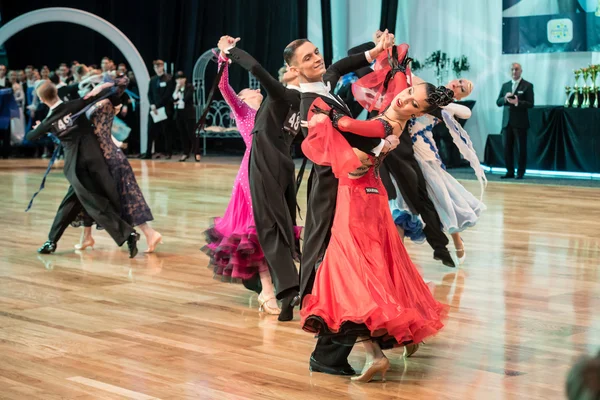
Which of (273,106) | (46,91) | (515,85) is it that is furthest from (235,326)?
(515,85)

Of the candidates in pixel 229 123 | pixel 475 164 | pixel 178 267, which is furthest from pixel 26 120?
pixel 475 164

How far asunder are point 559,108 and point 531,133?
2.10 feet

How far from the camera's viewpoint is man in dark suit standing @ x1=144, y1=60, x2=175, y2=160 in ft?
53.0

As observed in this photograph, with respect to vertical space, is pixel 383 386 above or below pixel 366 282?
below

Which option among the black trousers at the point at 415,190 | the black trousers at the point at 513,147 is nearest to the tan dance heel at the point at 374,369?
the black trousers at the point at 415,190

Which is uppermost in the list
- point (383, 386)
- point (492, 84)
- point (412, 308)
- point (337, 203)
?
point (492, 84)

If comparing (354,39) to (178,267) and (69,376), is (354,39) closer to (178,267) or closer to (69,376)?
(178,267)

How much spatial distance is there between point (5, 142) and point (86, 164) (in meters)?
11.0

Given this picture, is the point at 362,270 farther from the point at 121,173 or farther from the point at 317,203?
the point at 121,173

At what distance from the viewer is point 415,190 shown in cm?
616

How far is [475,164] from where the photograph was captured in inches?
237

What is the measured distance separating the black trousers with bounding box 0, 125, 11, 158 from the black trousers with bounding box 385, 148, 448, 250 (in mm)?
12243

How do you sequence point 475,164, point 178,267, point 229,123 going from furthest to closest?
point 229,123
point 178,267
point 475,164

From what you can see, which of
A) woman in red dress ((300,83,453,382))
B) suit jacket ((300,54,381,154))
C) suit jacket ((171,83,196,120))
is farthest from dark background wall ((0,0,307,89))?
woman in red dress ((300,83,453,382))
